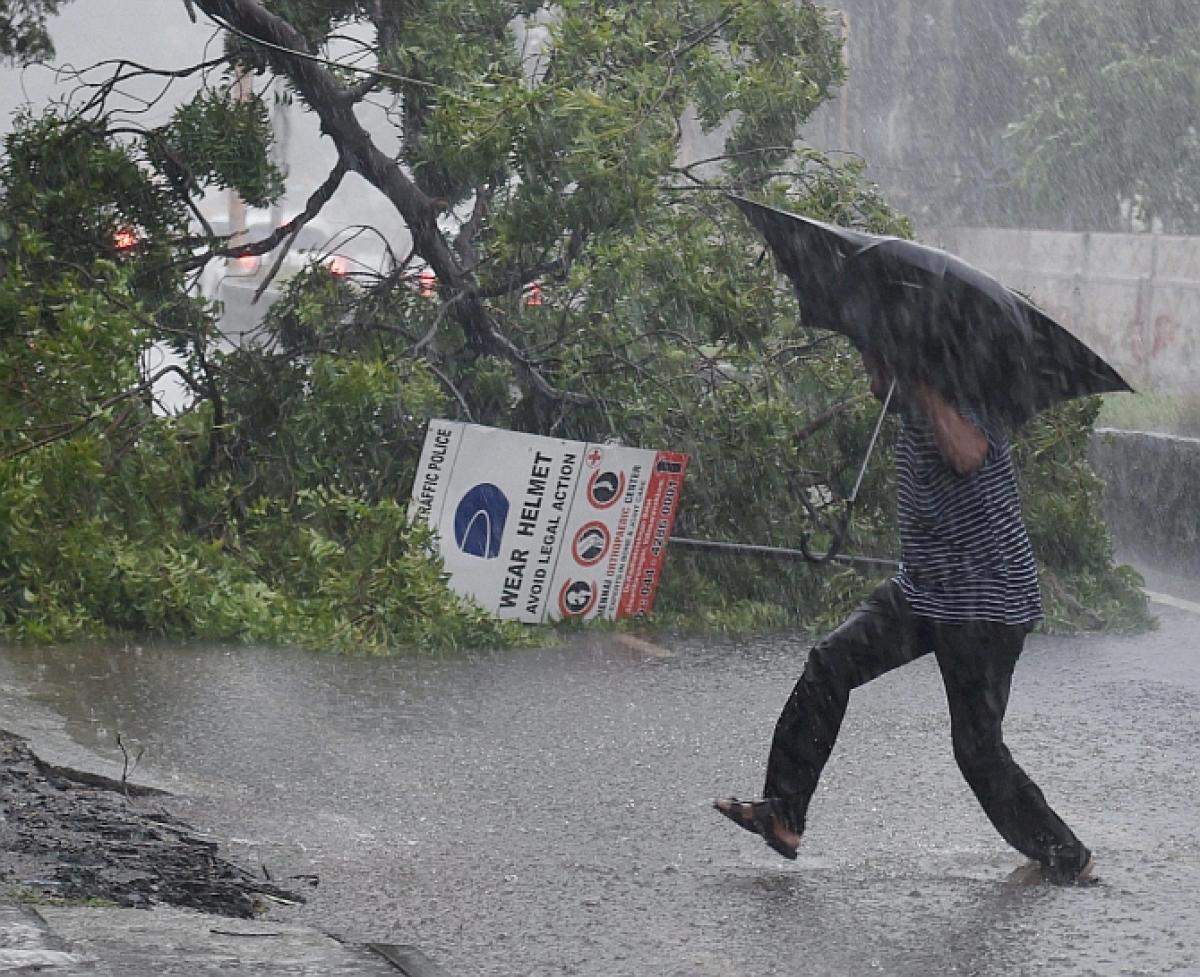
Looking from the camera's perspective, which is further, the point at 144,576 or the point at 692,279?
the point at 692,279

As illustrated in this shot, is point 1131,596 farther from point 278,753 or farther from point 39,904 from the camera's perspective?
point 39,904

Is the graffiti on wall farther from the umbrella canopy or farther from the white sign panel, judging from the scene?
the umbrella canopy

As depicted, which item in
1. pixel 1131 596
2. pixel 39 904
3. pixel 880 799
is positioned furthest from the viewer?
pixel 1131 596

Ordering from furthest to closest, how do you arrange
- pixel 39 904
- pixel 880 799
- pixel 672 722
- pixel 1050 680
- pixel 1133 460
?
pixel 1133 460
pixel 1050 680
pixel 672 722
pixel 880 799
pixel 39 904

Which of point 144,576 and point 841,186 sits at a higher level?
point 841,186

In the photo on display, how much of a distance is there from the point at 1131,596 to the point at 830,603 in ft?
5.36

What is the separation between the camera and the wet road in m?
4.80

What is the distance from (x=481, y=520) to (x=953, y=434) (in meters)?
4.54

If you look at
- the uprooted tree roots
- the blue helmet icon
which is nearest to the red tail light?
the blue helmet icon

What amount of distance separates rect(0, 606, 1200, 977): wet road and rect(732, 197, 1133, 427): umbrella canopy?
133 centimetres

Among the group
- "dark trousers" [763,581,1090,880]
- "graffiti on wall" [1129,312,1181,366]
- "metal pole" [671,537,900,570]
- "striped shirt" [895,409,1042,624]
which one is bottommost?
"dark trousers" [763,581,1090,880]

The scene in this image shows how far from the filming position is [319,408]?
9789mm

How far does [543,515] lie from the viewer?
31.4 feet

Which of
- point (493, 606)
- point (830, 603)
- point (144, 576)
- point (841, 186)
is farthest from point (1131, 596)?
point (144, 576)
